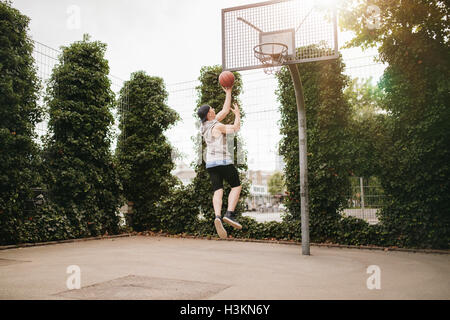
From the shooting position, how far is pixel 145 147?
1329 centimetres

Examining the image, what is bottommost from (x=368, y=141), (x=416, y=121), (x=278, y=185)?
(x=278, y=185)

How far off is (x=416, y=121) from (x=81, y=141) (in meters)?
9.29

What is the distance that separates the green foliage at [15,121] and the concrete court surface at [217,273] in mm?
1102

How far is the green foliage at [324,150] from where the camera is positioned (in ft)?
33.5

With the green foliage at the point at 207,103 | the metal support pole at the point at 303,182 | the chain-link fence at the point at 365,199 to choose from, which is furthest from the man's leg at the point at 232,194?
the green foliage at the point at 207,103

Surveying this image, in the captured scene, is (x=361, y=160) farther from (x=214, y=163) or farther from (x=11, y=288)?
(x=11, y=288)

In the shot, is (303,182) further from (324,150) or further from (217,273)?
(217,273)

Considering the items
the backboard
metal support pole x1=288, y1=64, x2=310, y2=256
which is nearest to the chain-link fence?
metal support pole x1=288, y1=64, x2=310, y2=256

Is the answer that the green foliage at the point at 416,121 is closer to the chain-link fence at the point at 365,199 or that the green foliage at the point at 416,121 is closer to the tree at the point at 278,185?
the chain-link fence at the point at 365,199

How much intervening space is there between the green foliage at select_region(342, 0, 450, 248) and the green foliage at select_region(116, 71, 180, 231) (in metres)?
7.13

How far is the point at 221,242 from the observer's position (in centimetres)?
1130

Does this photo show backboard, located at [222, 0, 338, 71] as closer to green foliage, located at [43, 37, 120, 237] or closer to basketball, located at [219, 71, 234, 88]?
basketball, located at [219, 71, 234, 88]

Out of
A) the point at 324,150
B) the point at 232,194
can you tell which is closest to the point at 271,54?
the point at 232,194

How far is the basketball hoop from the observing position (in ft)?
22.0
